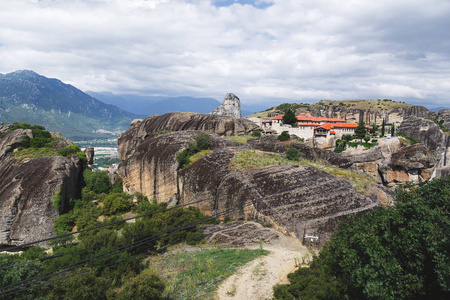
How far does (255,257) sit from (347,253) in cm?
840

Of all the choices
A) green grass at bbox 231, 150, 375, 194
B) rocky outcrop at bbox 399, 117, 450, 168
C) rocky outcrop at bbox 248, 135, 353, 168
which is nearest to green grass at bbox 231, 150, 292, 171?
green grass at bbox 231, 150, 375, 194

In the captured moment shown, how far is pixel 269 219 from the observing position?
21656 millimetres

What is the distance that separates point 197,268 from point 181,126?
151 feet

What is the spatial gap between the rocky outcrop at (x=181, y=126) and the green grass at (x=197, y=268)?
41.8 meters

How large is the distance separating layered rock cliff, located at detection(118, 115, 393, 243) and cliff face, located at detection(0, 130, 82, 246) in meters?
11.3

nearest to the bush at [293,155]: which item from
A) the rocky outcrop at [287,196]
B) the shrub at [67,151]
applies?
the rocky outcrop at [287,196]

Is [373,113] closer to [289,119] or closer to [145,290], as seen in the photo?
[289,119]

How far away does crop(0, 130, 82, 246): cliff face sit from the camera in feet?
105

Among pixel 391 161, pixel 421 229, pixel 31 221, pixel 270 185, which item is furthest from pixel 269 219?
pixel 391 161

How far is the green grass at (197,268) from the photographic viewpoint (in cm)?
1430

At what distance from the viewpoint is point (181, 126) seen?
196ft

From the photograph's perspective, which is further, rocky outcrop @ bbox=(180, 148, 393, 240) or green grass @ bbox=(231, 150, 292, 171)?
green grass @ bbox=(231, 150, 292, 171)

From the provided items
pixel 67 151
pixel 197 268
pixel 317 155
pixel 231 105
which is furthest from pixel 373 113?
pixel 197 268

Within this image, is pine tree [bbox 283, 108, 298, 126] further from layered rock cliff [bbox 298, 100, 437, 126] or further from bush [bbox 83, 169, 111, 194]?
layered rock cliff [bbox 298, 100, 437, 126]
